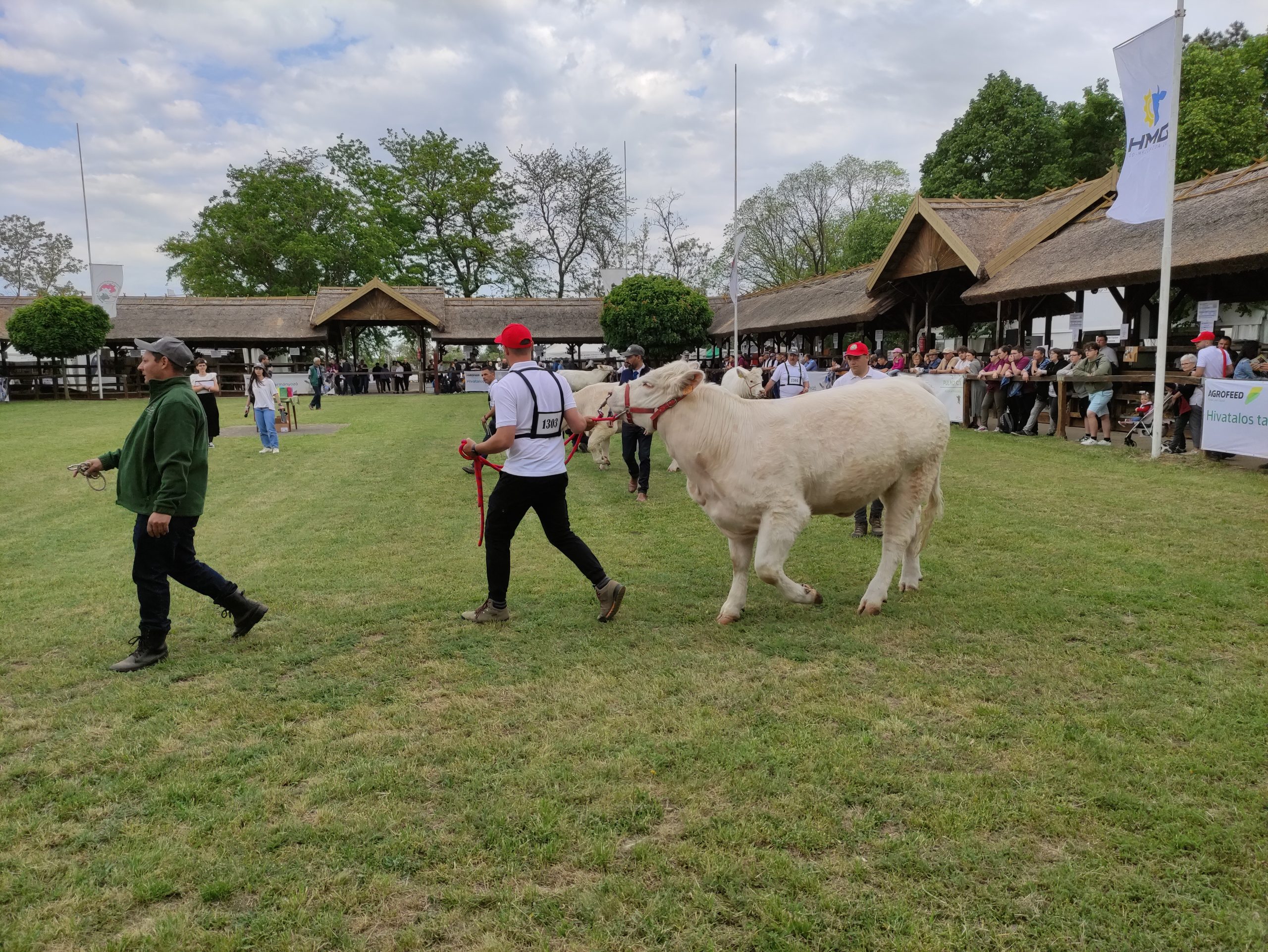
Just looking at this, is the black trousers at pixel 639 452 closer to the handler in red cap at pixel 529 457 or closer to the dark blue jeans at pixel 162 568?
the handler in red cap at pixel 529 457

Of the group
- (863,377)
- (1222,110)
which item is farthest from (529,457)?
(1222,110)

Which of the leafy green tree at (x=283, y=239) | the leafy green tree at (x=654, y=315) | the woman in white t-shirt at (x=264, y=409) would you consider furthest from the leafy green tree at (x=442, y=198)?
the woman in white t-shirt at (x=264, y=409)

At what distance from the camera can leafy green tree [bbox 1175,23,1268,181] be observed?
3139 cm

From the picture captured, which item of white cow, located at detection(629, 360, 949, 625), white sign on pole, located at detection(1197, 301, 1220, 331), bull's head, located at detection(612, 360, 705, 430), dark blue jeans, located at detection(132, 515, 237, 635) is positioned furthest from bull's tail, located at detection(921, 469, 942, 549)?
white sign on pole, located at detection(1197, 301, 1220, 331)

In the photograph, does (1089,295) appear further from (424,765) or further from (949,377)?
(424,765)

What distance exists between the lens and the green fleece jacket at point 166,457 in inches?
190

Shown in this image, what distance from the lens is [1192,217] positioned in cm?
1541

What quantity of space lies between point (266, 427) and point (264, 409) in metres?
0.39

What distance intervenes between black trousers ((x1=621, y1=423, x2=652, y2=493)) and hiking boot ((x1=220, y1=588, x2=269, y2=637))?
18.8 ft

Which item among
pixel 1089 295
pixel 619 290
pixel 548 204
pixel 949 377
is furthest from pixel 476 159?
pixel 949 377

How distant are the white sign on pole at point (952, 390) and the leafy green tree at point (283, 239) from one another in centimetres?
4314

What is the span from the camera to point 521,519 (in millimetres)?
5594

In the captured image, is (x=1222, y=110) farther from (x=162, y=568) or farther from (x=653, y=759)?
(x=162, y=568)

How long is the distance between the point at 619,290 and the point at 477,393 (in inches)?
339
